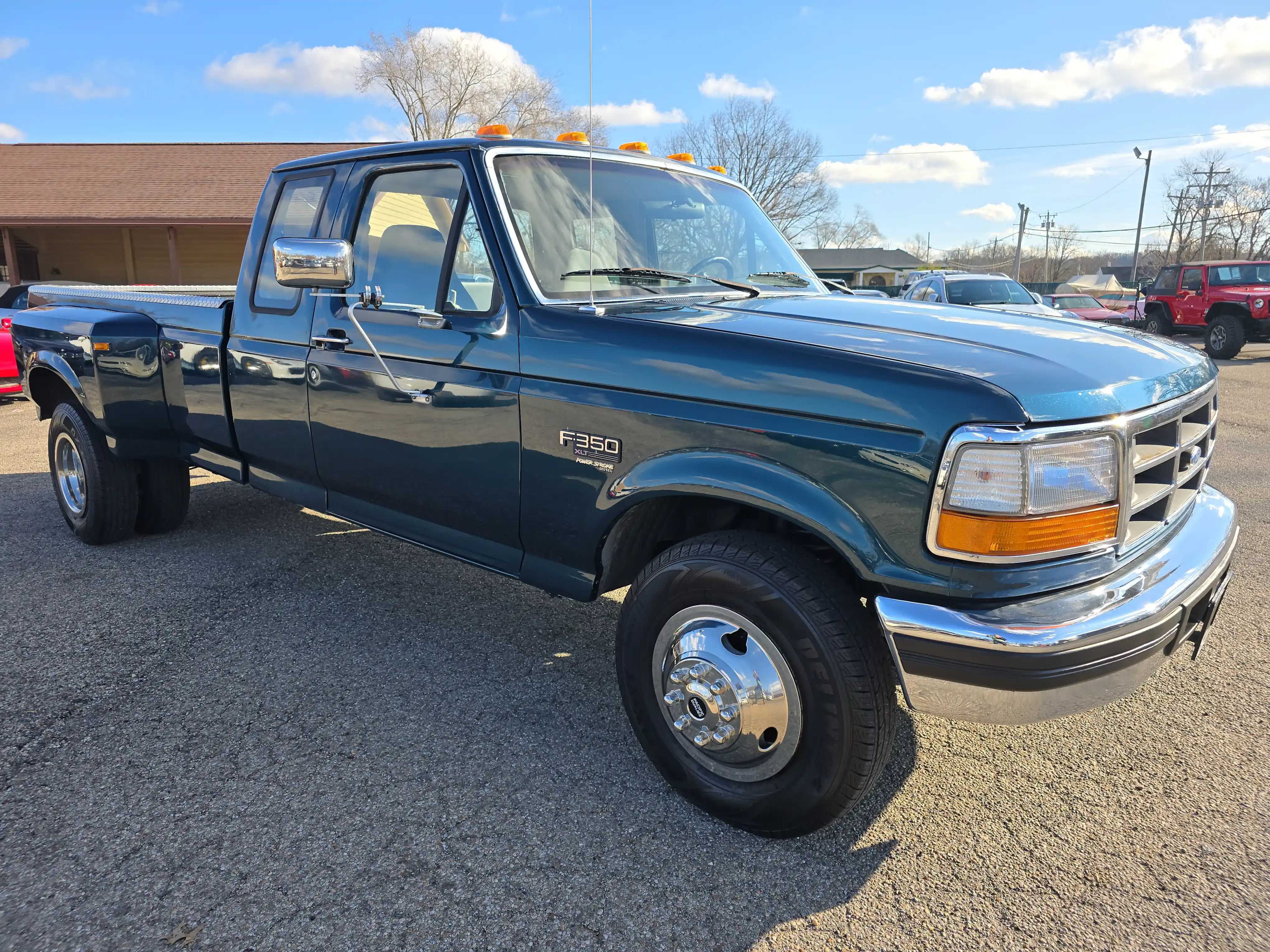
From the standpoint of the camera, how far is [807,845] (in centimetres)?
244

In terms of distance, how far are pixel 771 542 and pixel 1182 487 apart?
139cm

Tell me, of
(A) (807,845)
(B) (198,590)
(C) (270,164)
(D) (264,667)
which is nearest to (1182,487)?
(A) (807,845)

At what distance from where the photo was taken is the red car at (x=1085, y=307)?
66.9ft

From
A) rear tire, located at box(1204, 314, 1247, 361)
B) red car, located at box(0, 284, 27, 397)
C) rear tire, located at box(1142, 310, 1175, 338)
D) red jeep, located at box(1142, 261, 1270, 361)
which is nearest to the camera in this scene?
red car, located at box(0, 284, 27, 397)

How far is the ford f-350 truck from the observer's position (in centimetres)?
202

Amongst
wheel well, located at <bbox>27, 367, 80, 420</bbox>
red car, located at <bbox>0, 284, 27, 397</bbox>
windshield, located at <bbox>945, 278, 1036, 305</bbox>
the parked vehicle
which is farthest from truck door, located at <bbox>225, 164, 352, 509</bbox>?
windshield, located at <bbox>945, 278, 1036, 305</bbox>

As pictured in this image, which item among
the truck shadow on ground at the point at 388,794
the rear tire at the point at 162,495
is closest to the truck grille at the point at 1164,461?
the truck shadow on ground at the point at 388,794

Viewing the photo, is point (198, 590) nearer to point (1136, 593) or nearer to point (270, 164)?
point (1136, 593)

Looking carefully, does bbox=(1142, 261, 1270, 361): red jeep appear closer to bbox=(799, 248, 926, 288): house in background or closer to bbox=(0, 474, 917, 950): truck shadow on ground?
bbox=(0, 474, 917, 950): truck shadow on ground

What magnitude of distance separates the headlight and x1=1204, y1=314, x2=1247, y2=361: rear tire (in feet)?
60.0

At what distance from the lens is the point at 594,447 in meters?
2.60

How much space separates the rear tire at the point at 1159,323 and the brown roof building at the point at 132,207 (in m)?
21.3

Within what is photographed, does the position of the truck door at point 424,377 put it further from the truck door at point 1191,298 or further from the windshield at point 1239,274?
the windshield at point 1239,274

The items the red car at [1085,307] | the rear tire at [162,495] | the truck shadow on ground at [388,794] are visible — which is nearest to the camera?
the truck shadow on ground at [388,794]
